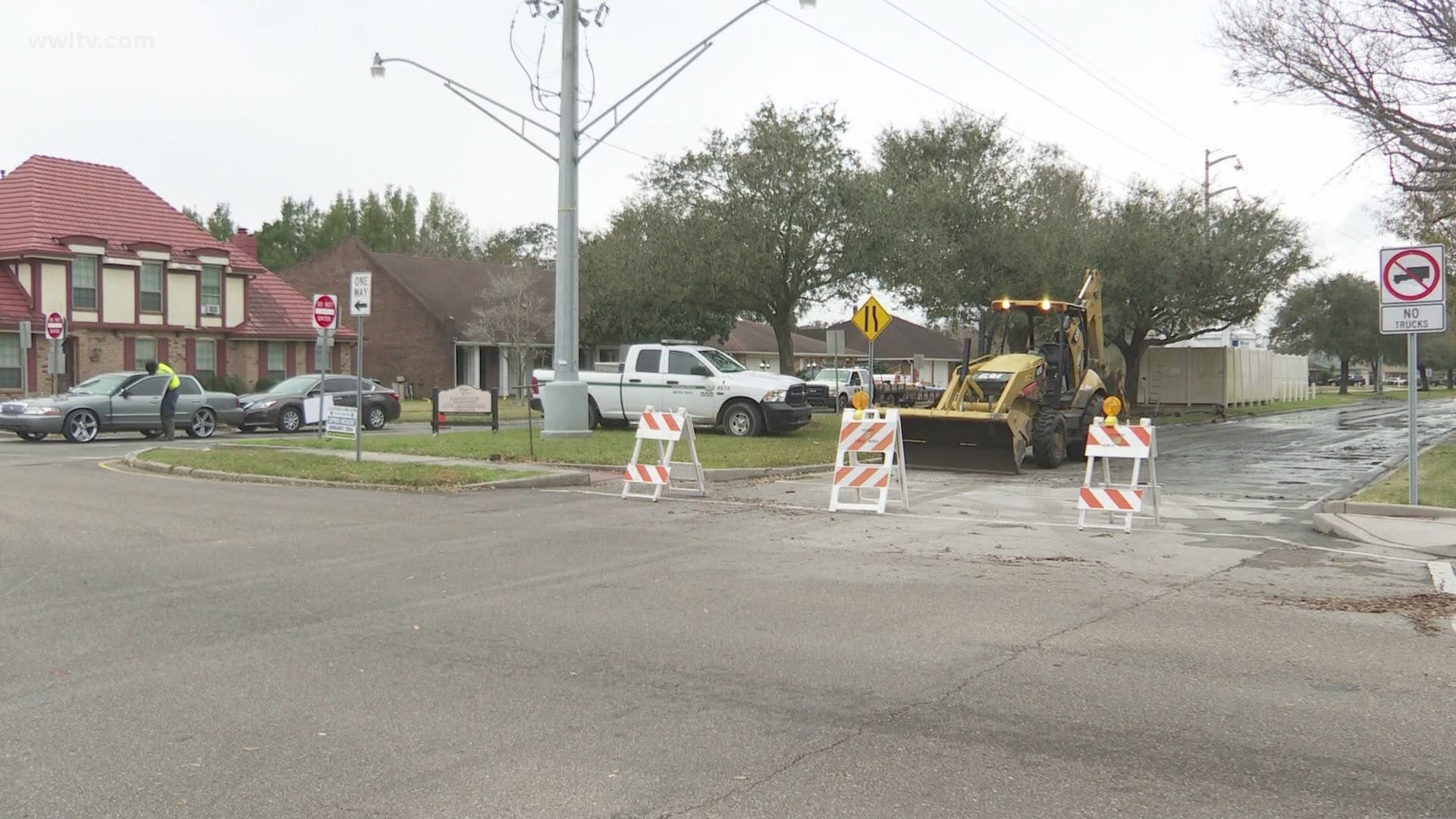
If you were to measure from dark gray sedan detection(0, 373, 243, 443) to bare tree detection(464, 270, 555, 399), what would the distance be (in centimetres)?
1965

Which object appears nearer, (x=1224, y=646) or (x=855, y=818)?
(x=855, y=818)

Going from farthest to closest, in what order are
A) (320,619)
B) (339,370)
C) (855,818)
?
(339,370)
(320,619)
(855,818)

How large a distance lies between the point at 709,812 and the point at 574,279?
17.5 metres

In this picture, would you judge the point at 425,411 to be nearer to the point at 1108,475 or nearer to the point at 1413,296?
the point at 1108,475

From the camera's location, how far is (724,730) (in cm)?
512

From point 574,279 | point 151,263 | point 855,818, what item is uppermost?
point 151,263

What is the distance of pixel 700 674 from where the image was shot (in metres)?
6.05

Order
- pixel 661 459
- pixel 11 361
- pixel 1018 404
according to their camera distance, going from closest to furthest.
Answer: pixel 661 459
pixel 1018 404
pixel 11 361

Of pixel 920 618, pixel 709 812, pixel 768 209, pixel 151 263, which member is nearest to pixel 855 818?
pixel 709 812

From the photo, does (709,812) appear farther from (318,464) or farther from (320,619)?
(318,464)

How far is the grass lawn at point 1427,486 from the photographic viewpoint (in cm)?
1314

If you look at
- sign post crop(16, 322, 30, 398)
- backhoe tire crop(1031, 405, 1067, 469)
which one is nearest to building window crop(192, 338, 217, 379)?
sign post crop(16, 322, 30, 398)

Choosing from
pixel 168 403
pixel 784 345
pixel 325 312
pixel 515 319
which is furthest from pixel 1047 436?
pixel 515 319

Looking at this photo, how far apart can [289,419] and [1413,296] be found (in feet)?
80.5
